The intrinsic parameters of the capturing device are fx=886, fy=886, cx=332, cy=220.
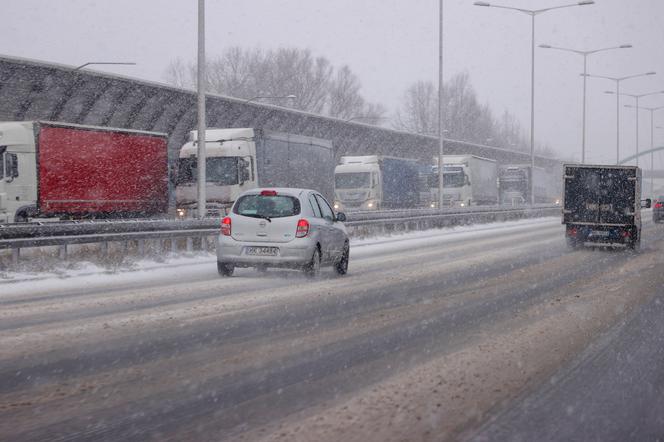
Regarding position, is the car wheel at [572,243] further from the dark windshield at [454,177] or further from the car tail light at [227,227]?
the dark windshield at [454,177]

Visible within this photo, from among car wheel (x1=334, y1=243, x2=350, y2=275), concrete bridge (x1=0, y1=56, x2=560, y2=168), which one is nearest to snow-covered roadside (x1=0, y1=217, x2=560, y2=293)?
car wheel (x1=334, y1=243, x2=350, y2=275)

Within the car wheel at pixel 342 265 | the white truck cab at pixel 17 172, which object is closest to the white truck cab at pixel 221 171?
the white truck cab at pixel 17 172

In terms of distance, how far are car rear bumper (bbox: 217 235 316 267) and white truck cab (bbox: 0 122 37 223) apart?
1023 centimetres

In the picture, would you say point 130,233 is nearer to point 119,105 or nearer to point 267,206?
point 267,206

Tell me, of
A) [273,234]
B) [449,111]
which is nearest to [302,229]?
[273,234]

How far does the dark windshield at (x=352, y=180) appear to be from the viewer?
3888cm

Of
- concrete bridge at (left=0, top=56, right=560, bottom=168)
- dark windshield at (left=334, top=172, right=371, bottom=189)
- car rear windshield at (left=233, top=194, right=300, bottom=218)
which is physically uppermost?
concrete bridge at (left=0, top=56, right=560, bottom=168)

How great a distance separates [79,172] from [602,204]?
45.6ft

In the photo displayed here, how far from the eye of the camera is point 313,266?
1385 cm

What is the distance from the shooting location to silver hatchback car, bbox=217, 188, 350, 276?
13.7 metres

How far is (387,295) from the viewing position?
11391mm

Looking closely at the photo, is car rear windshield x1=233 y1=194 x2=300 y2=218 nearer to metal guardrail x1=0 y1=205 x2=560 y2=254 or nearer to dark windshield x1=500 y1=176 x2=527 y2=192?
metal guardrail x1=0 y1=205 x2=560 y2=254

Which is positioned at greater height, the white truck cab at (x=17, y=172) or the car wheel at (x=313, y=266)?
the white truck cab at (x=17, y=172)

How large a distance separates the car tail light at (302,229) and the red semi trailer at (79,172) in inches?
432
